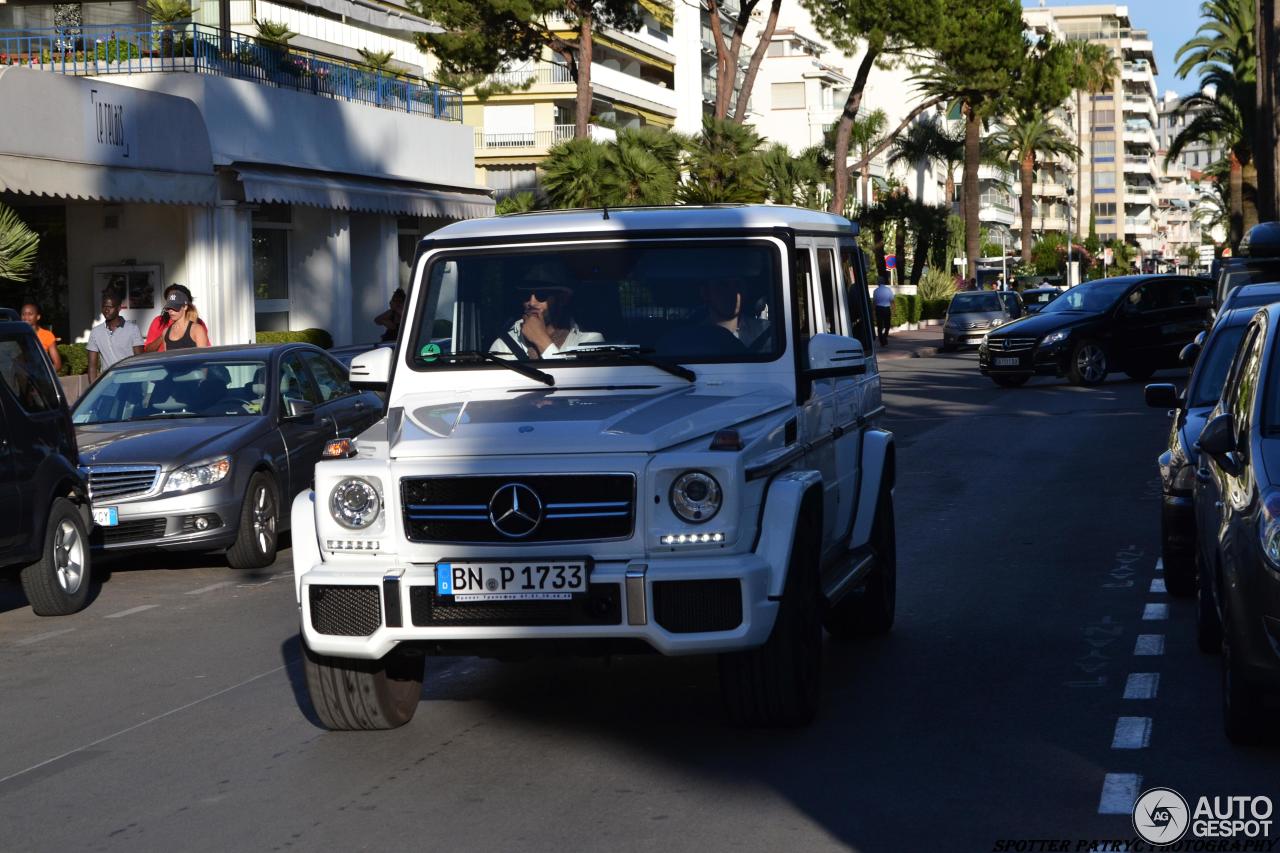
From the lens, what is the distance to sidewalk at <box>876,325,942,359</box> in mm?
48969

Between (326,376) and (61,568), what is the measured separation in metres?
4.39

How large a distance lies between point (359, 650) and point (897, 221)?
7613cm

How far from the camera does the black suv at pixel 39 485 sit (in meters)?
11.2

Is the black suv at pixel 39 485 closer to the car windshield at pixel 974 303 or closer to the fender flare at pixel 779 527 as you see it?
the fender flare at pixel 779 527

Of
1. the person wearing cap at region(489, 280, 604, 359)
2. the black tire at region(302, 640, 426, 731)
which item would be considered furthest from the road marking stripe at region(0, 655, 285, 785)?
the person wearing cap at region(489, 280, 604, 359)

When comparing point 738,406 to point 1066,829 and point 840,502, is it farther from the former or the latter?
point 1066,829

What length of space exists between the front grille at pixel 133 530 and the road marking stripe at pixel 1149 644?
22.4 feet

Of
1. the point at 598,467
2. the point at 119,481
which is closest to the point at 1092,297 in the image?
the point at 119,481

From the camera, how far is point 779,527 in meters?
6.78

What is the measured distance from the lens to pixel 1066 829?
5.79m

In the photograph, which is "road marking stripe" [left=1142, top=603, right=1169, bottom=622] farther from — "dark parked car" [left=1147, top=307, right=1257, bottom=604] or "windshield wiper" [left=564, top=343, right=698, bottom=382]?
"windshield wiper" [left=564, top=343, right=698, bottom=382]

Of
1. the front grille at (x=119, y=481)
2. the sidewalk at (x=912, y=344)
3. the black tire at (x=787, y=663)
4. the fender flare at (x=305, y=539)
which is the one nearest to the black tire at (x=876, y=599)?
the black tire at (x=787, y=663)

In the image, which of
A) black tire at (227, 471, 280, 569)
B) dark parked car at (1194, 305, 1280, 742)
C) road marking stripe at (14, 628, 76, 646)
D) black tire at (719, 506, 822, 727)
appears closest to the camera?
dark parked car at (1194, 305, 1280, 742)

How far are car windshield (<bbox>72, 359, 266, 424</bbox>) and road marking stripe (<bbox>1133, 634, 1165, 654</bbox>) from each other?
7390 mm
